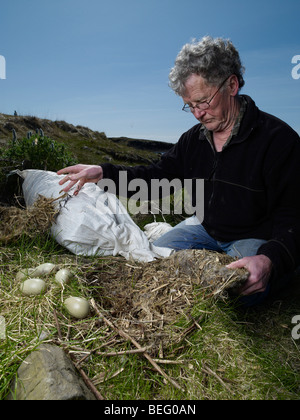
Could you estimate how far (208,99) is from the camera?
103 inches

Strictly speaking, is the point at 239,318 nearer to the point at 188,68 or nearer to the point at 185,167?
the point at 185,167

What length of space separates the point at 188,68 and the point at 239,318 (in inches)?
68.1

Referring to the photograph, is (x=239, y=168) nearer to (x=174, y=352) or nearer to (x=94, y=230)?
(x=94, y=230)

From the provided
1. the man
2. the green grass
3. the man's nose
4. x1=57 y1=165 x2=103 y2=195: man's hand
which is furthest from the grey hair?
the green grass

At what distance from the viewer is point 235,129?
2.76 m

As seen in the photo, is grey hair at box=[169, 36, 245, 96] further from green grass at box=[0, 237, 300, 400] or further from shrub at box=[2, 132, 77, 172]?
shrub at box=[2, 132, 77, 172]

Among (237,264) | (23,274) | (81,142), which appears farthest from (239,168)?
(81,142)

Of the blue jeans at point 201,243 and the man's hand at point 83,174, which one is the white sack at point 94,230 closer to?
the blue jeans at point 201,243

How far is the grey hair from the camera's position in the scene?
257cm

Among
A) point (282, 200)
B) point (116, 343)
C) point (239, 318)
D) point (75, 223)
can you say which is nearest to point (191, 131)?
point (282, 200)

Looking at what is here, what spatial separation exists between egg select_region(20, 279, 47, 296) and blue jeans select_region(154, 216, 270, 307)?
1283 mm

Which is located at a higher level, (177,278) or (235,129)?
(235,129)

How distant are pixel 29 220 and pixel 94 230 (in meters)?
0.55

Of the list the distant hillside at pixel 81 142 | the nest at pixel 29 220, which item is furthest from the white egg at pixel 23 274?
the distant hillside at pixel 81 142
